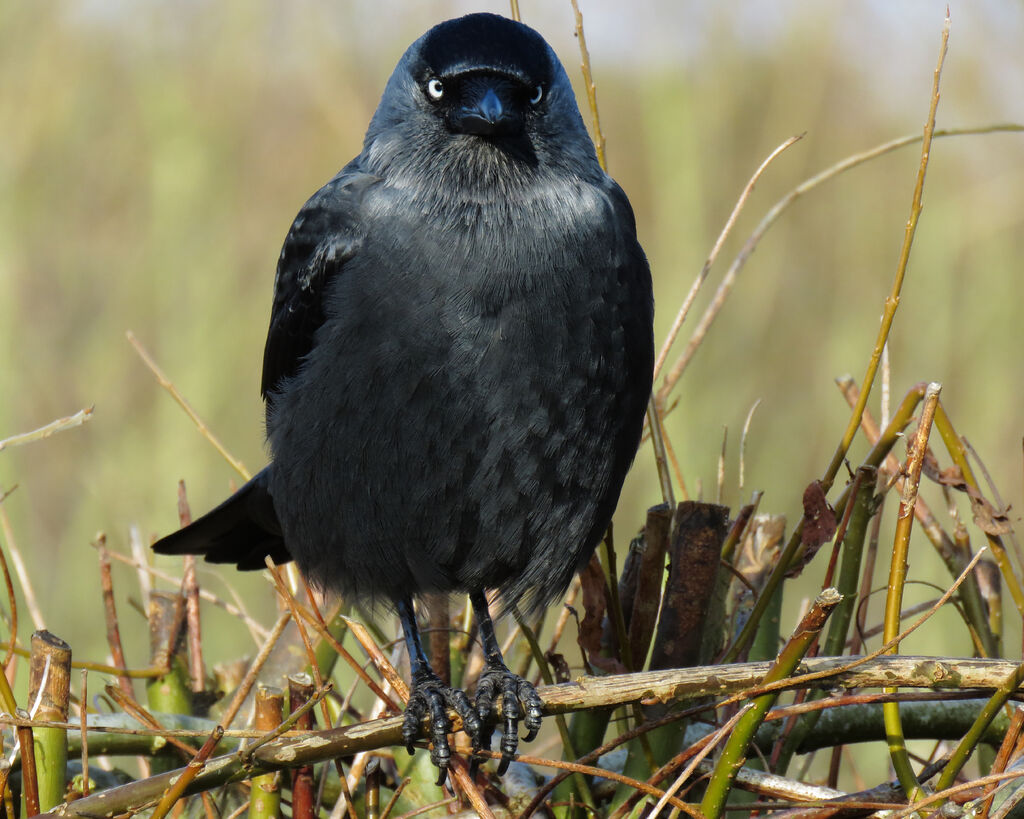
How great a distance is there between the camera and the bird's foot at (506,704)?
233 cm

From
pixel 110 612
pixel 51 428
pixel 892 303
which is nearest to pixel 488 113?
pixel 892 303

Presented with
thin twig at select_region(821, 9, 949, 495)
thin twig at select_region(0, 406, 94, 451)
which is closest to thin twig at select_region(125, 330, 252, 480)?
thin twig at select_region(0, 406, 94, 451)

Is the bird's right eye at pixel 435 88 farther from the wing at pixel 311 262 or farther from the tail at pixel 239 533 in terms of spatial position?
the tail at pixel 239 533

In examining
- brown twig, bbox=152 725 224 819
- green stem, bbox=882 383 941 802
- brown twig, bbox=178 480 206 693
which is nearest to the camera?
brown twig, bbox=152 725 224 819

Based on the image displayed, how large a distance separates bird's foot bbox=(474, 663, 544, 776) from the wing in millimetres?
879

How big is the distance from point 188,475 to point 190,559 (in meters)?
2.27

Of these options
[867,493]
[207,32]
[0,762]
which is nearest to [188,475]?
[207,32]

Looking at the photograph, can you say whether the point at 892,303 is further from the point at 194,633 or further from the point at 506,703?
the point at 194,633

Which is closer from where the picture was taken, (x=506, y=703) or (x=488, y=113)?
(x=506, y=703)

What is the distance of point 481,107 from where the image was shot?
2.60 metres

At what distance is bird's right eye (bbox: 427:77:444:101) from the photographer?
106 inches

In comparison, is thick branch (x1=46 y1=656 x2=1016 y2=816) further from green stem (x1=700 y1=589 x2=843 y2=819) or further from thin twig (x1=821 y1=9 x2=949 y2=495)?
thin twig (x1=821 y1=9 x2=949 y2=495)

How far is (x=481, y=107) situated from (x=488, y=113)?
0.04 meters

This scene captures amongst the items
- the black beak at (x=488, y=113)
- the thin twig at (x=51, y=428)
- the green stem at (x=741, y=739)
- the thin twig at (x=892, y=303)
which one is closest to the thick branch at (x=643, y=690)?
the green stem at (x=741, y=739)
